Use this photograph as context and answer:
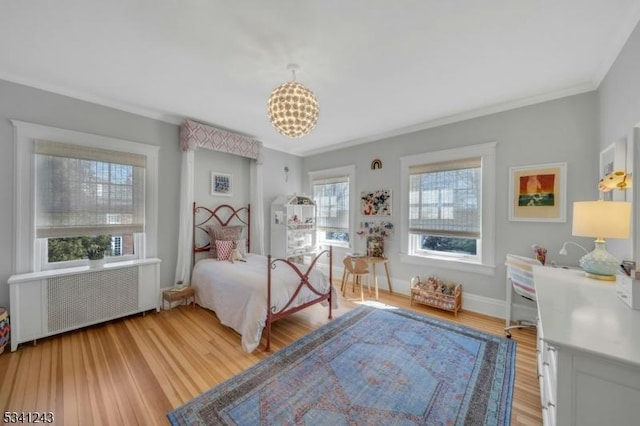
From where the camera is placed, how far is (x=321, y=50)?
2.04 meters

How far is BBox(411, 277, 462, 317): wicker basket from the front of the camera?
3.27 m

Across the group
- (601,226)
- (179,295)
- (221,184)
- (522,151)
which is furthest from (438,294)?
(221,184)

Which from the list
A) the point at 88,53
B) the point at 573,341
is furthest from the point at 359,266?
the point at 88,53

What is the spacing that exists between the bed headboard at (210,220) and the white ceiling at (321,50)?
1.65m

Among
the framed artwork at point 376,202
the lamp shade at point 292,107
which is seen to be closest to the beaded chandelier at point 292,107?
the lamp shade at point 292,107

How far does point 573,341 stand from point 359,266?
9.52 feet

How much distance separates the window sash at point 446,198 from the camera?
3.36 metres

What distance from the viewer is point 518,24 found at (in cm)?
177

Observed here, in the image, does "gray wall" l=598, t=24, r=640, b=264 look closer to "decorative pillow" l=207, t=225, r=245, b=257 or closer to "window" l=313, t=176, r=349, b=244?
"window" l=313, t=176, r=349, b=244

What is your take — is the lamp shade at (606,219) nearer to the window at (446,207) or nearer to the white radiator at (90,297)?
the window at (446,207)

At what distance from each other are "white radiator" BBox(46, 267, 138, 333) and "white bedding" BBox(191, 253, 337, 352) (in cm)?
78

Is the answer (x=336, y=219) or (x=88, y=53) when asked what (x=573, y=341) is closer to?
(x=88, y=53)

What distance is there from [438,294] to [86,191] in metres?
4.70

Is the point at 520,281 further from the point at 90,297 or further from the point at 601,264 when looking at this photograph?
the point at 90,297
